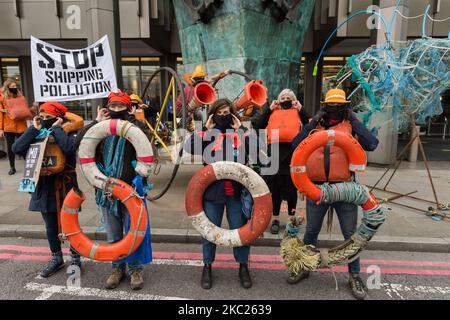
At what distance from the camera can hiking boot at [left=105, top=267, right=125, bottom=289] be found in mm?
3209

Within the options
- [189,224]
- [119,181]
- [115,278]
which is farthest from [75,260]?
[189,224]

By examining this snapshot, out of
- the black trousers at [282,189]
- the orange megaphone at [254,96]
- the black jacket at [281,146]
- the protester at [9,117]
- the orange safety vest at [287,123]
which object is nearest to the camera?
the orange safety vest at [287,123]

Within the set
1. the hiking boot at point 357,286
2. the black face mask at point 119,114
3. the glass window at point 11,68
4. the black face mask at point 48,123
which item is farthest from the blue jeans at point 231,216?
the glass window at point 11,68

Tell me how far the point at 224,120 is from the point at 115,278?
1.95 m

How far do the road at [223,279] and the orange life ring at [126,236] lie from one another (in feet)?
1.47

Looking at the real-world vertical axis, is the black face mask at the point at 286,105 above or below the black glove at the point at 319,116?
above

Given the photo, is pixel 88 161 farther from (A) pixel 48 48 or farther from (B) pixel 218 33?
(B) pixel 218 33

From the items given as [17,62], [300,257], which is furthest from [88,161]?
[17,62]

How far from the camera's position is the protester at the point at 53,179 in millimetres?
→ 3234

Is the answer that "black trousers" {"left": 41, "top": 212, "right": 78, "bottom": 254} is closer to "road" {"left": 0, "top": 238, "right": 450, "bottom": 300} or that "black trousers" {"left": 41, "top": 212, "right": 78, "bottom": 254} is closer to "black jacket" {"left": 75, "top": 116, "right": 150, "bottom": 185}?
"road" {"left": 0, "top": 238, "right": 450, "bottom": 300}

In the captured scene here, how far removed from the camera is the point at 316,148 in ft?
9.70

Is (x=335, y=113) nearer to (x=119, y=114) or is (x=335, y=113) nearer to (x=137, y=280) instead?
(x=119, y=114)

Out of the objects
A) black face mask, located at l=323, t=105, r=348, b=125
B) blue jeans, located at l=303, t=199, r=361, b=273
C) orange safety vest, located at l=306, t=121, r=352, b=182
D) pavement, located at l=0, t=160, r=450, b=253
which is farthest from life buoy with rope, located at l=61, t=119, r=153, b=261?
black face mask, located at l=323, t=105, r=348, b=125

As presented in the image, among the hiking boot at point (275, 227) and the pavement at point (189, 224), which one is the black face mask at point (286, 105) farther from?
the hiking boot at point (275, 227)
